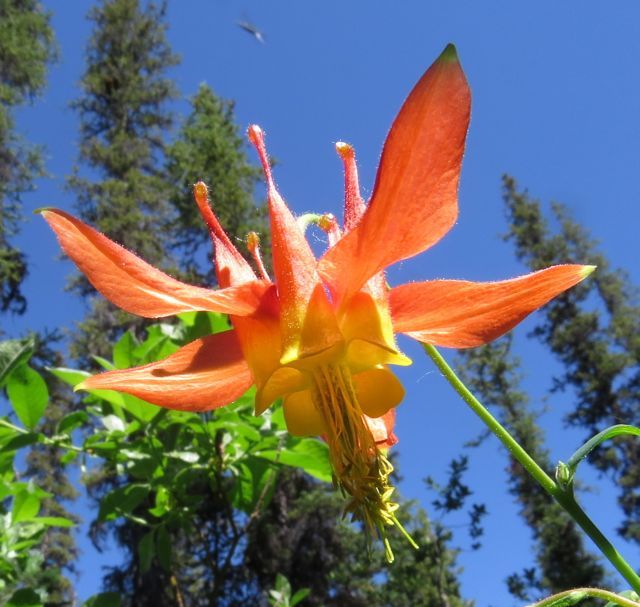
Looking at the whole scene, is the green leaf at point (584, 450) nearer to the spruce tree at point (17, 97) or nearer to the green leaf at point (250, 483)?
the green leaf at point (250, 483)

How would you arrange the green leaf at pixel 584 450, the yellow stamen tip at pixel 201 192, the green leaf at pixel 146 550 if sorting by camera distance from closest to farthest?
the green leaf at pixel 584 450 < the yellow stamen tip at pixel 201 192 < the green leaf at pixel 146 550

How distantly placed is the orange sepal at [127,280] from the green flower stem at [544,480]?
29 centimetres

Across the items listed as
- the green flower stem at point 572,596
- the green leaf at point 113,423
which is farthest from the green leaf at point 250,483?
the green flower stem at point 572,596

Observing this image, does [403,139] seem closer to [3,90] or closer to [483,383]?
[3,90]

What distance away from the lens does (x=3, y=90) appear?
20.0 meters

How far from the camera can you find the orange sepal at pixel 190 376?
95 centimetres

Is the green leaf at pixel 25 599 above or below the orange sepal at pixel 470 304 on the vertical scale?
above

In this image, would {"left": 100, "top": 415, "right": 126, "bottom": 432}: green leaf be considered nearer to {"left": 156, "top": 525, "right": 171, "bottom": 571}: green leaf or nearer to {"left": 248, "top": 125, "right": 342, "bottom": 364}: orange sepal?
{"left": 156, "top": 525, "right": 171, "bottom": 571}: green leaf

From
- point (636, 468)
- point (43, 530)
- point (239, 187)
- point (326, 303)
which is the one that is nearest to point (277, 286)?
point (326, 303)

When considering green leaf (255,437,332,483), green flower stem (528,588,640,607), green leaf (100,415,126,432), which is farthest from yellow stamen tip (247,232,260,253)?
green leaf (100,415,126,432)

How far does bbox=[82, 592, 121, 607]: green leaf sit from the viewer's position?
76.2 inches

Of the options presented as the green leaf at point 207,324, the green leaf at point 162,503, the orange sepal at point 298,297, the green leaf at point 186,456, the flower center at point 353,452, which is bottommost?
the flower center at point 353,452

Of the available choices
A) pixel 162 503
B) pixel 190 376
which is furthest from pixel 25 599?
pixel 190 376

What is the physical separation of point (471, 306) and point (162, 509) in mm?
1537
